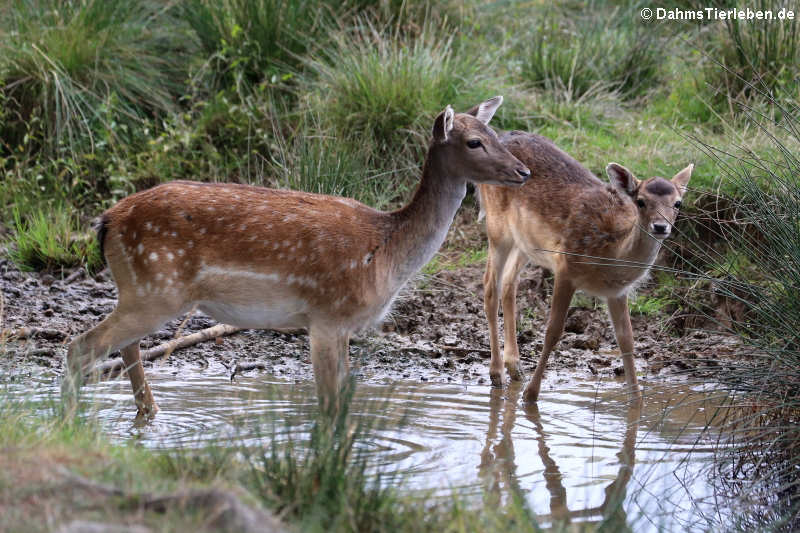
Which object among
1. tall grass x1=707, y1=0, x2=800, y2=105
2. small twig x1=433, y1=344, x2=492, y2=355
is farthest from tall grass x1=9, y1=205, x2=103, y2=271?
tall grass x1=707, y1=0, x2=800, y2=105

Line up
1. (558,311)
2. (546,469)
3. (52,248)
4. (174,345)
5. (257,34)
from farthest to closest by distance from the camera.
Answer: (257,34), (52,248), (558,311), (174,345), (546,469)

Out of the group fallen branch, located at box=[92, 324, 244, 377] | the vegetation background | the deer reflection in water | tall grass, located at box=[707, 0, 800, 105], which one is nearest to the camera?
the deer reflection in water

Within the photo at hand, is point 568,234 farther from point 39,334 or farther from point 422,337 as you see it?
point 39,334

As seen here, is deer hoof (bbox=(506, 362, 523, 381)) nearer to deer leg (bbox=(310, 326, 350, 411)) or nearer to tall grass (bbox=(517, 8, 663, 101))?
deer leg (bbox=(310, 326, 350, 411))

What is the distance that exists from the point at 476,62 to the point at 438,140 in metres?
4.91

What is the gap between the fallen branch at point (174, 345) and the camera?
646 cm

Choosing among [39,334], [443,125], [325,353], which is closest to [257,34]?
[39,334]

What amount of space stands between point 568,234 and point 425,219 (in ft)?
4.47

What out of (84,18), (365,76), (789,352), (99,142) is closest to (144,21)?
(84,18)

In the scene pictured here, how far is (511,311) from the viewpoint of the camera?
7.31 m

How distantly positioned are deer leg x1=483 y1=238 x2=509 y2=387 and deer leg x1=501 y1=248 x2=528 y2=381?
0.21 ft

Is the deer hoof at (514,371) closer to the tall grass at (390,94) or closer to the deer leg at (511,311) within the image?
the deer leg at (511,311)

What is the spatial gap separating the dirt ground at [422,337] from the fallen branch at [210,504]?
344 cm

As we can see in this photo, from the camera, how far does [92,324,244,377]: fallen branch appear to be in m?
6.46
